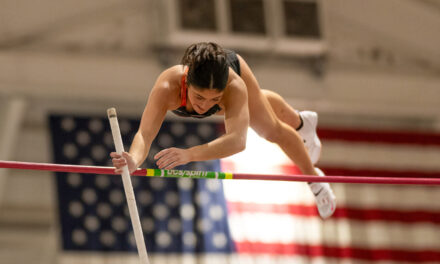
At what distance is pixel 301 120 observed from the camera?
4195 mm

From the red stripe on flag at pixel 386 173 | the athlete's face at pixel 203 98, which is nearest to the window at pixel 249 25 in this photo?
the red stripe on flag at pixel 386 173

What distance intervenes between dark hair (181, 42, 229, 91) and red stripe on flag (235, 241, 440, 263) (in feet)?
14.2

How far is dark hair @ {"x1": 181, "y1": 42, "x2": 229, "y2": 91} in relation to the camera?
312 centimetres

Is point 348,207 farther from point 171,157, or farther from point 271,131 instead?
point 171,157

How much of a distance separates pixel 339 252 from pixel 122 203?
2.29 m

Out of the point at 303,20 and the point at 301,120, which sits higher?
the point at 303,20

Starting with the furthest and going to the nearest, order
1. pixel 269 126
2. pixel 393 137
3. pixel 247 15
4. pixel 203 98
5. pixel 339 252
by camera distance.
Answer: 1. pixel 393 137
2. pixel 339 252
3. pixel 247 15
4. pixel 269 126
5. pixel 203 98

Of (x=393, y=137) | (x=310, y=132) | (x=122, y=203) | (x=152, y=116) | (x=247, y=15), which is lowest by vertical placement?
(x=122, y=203)

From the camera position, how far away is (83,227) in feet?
23.2

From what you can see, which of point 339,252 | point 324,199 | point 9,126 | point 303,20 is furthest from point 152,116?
point 339,252

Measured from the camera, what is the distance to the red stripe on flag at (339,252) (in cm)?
728

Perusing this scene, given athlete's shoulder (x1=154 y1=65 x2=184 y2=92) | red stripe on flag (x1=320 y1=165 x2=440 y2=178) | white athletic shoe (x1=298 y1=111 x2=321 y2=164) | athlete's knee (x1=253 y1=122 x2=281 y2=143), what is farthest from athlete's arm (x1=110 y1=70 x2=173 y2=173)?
red stripe on flag (x1=320 y1=165 x2=440 y2=178)

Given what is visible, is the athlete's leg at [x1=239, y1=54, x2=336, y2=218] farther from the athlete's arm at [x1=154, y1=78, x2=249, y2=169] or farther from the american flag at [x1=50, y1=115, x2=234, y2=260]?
the american flag at [x1=50, y1=115, x2=234, y2=260]

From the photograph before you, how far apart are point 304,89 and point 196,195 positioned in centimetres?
153
